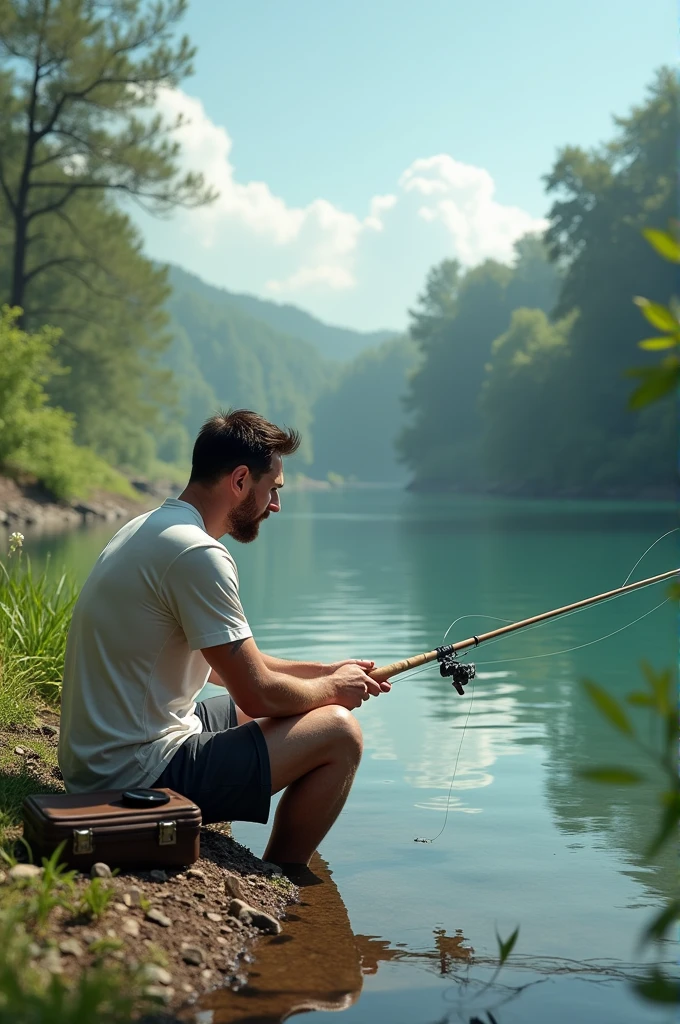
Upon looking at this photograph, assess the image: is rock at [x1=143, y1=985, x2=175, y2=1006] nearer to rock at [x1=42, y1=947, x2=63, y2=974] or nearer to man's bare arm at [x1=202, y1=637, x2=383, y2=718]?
rock at [x1=42, y1=947, x2=63, y2=974]

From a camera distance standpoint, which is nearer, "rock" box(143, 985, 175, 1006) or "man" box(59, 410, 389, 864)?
"rock" box(143, 985, 175, 1006)

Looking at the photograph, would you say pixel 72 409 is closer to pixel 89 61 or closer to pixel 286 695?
pixel 89 61

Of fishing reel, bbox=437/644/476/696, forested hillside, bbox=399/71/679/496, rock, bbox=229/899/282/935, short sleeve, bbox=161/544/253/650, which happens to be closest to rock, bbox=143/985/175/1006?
rock, bbox=229/899/282/935

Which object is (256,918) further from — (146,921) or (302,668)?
(302,668)

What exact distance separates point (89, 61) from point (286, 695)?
A: 29.9 m

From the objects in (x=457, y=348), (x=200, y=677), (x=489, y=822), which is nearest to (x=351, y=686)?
(x=200, y=677)

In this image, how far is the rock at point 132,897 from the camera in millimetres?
3006

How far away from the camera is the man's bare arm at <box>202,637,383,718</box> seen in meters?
3.39

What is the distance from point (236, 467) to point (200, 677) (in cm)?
66

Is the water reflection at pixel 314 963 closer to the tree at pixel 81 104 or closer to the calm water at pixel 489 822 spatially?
the calm water at pixel 489 822

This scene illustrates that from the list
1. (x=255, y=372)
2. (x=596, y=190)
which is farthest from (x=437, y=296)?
(x=255, y=372)

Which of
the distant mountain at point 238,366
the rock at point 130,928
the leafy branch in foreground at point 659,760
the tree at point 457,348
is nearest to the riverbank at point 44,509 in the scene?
the rock at point 130,928

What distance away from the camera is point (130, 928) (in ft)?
9.38

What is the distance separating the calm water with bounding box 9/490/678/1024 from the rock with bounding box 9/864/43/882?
0.55 meters
